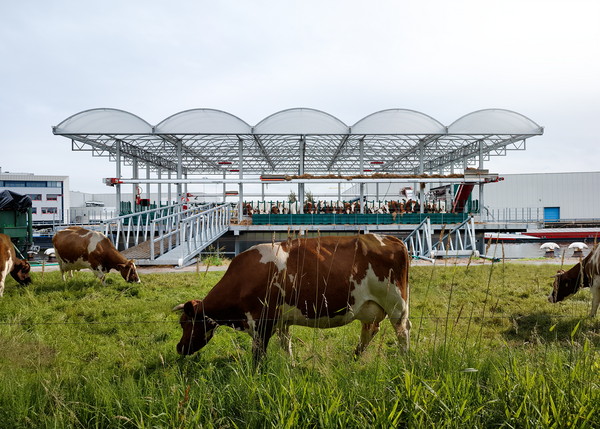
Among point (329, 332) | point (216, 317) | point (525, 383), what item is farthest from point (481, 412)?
point (329, 332)

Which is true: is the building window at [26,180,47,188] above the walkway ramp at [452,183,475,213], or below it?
above

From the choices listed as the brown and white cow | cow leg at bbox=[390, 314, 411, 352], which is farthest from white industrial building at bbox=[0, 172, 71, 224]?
cow leg at bbox=[390, 314, 411, 352]

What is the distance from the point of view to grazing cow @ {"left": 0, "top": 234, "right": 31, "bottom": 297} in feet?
23.3

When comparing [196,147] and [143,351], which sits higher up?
[196,147]

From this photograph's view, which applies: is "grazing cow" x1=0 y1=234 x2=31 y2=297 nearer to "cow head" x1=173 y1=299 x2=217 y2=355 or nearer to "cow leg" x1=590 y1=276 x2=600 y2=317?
"cow head" x1=173 y1=299 x2=217 y2=355

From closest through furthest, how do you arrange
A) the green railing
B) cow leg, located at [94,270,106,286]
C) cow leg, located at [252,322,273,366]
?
cow leg, located at [252,322,273,366], cow leg, located at [94,270,106,286], the green railing

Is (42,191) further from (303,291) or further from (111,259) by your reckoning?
(303,291)

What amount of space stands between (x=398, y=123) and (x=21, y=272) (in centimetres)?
1939

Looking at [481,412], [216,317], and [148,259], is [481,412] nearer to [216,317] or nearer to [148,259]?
[216,317]

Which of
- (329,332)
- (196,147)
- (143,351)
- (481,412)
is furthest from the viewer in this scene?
(196,147)

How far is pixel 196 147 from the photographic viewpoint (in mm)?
28359

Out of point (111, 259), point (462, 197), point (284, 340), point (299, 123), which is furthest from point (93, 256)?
point (462, 197)

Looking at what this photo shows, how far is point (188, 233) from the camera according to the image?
15.4 m

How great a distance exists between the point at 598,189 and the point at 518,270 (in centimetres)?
3874
